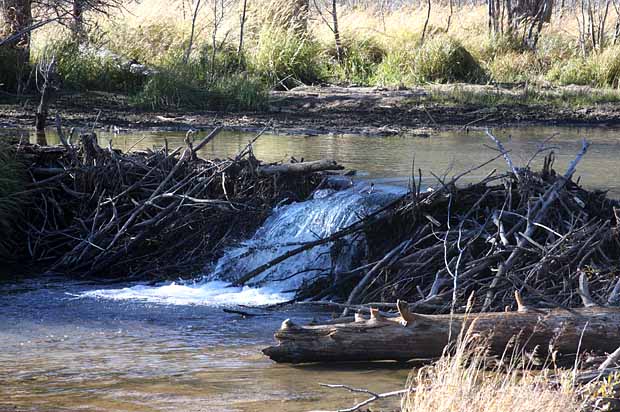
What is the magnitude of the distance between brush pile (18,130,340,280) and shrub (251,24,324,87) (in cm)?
897

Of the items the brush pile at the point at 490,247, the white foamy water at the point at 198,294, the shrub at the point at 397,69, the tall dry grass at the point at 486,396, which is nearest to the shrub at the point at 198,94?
the shrub at the point at 397,69

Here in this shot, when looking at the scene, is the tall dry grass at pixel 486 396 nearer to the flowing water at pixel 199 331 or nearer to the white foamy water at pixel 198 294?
the flowing water at pixel 199 331

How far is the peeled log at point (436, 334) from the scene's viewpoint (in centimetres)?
527

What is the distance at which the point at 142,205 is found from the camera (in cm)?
842

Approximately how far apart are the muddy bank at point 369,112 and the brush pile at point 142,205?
4449mm

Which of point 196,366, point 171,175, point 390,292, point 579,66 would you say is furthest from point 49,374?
point 579,66

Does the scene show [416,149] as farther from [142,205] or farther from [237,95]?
[142,205]

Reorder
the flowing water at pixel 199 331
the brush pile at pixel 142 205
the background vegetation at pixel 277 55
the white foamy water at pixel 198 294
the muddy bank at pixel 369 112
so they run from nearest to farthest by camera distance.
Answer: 1. the flowing water at pixel 199 331
2. the white foamy water at pixel 198 294
3. the brush pile at pixel 142 205
4. the muddy bank at pixel 369 112
5. the background vegetation at pixel 277 55

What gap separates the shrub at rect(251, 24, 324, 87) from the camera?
1803cm

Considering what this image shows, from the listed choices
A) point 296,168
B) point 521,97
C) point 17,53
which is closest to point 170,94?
point 17,53

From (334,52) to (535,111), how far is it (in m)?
4.94

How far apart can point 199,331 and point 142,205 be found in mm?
1989

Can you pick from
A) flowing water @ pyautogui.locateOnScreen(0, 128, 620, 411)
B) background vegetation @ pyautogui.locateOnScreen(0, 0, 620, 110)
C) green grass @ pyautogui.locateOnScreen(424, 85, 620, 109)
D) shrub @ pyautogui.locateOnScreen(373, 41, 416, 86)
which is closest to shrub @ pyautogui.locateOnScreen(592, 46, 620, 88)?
background vegetation @ pyautogui.locateOnScreen(0, 0, 620, 110)

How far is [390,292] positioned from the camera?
693 cm
